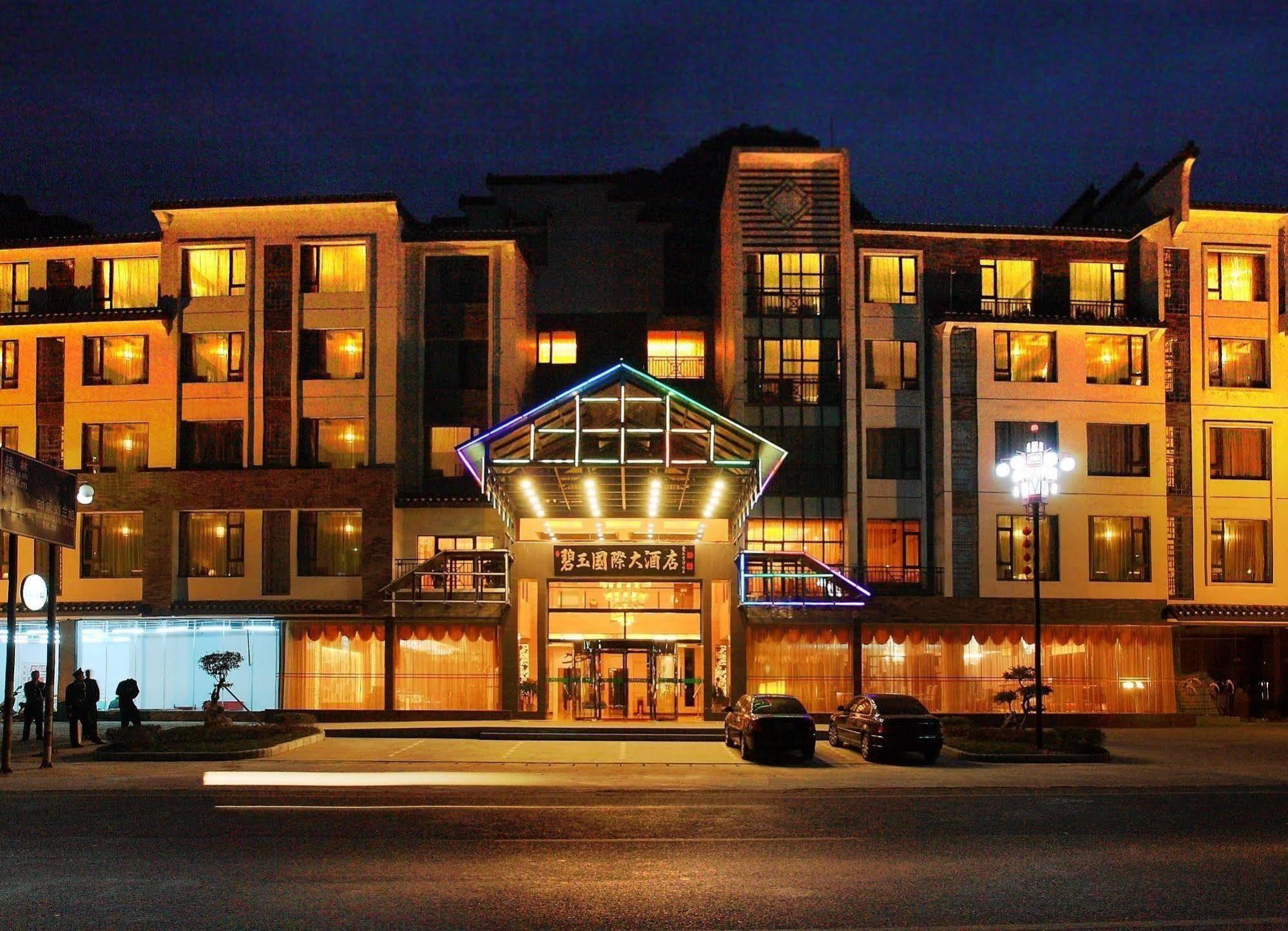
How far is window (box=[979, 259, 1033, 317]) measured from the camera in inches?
1752

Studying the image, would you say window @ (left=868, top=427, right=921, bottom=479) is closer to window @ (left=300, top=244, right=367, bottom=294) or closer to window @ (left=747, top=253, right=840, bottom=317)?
window @ (left=747, top=253, right=840, bottom=317)

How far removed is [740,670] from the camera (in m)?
40.9

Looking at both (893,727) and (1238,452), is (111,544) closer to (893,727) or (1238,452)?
(893,727)

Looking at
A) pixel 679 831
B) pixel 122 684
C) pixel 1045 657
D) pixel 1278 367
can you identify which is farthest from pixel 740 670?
pixel 679 831

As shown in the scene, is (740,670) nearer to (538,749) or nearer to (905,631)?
(905,631)

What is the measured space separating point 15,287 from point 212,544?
12021mm

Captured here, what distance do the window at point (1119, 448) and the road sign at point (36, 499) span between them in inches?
1221

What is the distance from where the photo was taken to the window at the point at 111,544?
43.5 metres

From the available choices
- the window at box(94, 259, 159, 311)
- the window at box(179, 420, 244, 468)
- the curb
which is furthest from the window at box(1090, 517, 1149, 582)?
the window at box(94, 259, 159, 311)

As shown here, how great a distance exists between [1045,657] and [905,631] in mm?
4573

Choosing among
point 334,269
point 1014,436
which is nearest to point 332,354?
point 334,269

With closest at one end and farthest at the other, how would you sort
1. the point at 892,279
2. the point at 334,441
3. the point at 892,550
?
the point at 892,550
the point at 334,441
the point at 892,279

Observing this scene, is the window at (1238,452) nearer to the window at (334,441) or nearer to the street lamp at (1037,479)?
the street lamp at (1037,479)

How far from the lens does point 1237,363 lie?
4438cm
